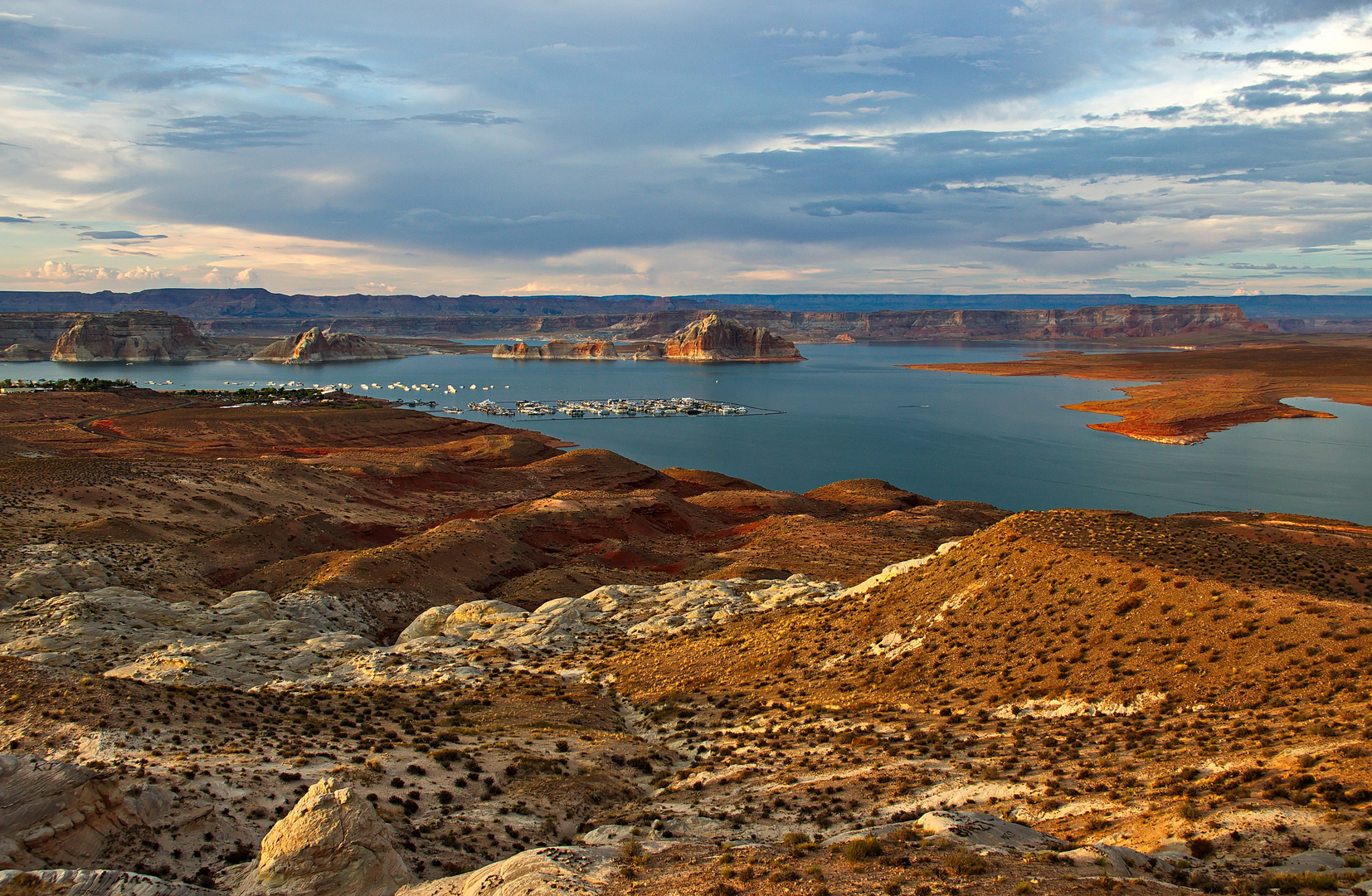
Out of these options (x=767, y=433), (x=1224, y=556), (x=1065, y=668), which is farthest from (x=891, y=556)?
(x=767, y=433)

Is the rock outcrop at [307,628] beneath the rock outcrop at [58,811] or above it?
beneath

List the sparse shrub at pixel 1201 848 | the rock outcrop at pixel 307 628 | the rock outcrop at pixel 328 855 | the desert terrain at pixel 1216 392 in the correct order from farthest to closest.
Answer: the desert terrain at pixel 1216 392
the rock outcrop at pixel 307 628
the rock outcrop at pixel 328 855
the sparse shrub at pixel 1201 848

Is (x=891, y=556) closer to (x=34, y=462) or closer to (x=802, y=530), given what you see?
(x=802, y=530)

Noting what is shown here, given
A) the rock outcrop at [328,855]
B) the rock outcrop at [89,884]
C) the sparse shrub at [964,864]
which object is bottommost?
the rock outcrop at [328,855]

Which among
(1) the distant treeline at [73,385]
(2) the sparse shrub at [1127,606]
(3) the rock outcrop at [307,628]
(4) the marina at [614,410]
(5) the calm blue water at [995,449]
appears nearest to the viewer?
(2) the sparse shrub at [1127,606]

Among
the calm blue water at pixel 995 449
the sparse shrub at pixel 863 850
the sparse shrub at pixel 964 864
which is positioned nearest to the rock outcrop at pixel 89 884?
the sparse shrub at pixel 863 850

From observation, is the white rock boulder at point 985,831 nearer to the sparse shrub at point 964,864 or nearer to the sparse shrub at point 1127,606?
the sparse shrub at point 964,864
